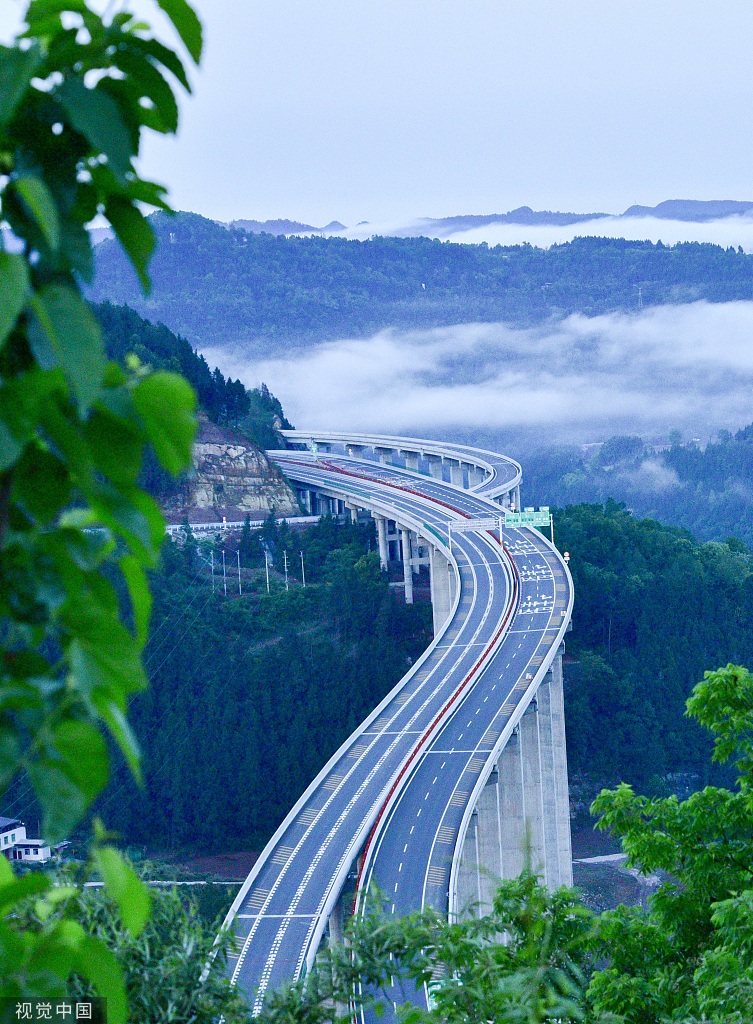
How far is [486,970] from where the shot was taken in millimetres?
10344

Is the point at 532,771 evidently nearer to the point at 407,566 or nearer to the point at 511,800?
the point at 511,800

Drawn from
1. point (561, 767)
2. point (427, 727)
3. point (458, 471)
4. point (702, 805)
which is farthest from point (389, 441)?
point (702, 805)

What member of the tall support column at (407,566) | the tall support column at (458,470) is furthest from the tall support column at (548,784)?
the tall support column at (458,470)

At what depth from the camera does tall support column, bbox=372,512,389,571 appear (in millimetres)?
108750

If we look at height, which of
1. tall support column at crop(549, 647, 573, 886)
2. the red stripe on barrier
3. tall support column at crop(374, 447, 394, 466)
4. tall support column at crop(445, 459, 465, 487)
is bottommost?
tall support column at crop(549, 647, 573, 886)

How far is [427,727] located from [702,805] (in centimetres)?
4872

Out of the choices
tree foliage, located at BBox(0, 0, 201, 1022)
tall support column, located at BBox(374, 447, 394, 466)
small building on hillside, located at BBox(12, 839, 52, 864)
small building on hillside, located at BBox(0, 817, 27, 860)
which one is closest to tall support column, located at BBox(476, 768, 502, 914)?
small building on hillside, located at BBox(12, 839, 52, 864)

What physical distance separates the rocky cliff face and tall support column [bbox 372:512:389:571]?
809 centimetres

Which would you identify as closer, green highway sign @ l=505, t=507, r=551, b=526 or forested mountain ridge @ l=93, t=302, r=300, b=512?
forested mountain ridge @ l=93, t=302, r=300, b=512

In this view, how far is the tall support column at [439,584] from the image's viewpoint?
9631 cm

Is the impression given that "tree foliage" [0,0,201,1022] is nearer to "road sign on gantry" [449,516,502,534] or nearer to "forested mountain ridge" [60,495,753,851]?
"forested mountain ridge" [60,495,753,851]

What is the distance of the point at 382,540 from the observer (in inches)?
4296

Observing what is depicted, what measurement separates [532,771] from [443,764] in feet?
43.1

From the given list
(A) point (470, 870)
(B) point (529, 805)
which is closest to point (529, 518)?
(B) point (529, 805)
